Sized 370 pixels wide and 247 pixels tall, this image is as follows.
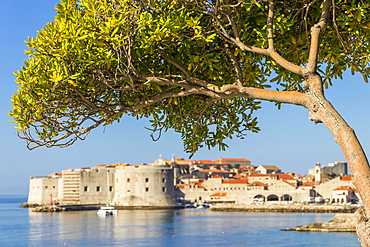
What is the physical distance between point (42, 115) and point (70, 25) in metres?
1.29

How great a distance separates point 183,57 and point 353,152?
2239mm

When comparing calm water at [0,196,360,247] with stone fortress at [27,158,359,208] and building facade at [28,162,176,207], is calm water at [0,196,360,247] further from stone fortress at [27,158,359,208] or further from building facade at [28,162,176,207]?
stone fortress at [27,158,359,208]

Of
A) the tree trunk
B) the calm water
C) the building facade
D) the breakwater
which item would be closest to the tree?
the tree trunk

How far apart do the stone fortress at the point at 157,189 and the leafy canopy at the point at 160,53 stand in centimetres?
6045

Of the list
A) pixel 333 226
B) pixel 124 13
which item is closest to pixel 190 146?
pixel 124 13

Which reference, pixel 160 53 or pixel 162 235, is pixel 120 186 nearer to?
pixel 162 235

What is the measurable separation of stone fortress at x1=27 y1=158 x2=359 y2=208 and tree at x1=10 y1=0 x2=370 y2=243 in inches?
2382

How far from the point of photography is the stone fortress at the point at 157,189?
6656 centimetres

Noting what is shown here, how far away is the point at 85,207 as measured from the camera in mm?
67188

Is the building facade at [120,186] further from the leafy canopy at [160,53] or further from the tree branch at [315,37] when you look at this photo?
the tree branch at [315,37]

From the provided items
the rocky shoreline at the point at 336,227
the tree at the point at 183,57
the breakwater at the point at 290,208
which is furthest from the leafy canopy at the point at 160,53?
the breakwater at the point at 290,208

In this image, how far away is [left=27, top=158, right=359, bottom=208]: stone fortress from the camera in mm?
66562

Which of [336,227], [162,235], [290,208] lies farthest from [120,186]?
[336,227]

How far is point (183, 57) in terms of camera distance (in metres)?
5.93
